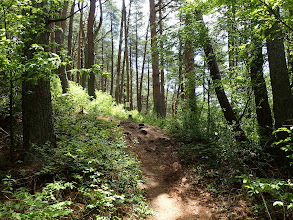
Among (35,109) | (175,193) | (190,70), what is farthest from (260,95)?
(35,109)

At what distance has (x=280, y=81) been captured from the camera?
16.1ft

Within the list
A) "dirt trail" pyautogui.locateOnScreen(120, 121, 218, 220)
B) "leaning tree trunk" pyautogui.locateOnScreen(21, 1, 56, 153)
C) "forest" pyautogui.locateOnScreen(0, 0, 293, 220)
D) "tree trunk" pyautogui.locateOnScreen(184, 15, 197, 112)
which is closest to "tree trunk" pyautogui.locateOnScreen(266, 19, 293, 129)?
"forest" pyautogui.locateOnScreen(0, 0, 293, 220)

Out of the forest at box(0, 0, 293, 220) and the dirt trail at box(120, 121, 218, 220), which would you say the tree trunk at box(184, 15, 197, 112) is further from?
the dirt trail at box(120, 121, 218, 220)

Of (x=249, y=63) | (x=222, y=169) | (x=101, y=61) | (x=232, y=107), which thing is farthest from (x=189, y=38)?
(x=101, y=61)

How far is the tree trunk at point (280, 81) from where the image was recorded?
481 cm

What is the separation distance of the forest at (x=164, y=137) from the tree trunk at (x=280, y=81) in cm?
2

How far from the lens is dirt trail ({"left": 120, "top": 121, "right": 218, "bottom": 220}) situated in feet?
13.4

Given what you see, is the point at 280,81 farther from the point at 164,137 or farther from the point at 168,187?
the point at 164,137

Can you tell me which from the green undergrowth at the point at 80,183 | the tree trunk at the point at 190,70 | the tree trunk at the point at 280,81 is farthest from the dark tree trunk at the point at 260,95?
the green undergrowth at the point at 80,183

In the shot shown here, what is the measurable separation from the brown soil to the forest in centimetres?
3

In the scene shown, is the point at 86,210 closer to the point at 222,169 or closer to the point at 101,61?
the point at 222,169

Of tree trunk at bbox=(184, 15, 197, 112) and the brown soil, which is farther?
tree trunk at bbox=(184, 15, 197, 112)

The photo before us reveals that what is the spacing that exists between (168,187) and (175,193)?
305 millimetres

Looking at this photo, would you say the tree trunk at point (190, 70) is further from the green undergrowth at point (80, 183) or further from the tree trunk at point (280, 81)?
the green undergrowth at point (80, 183)
